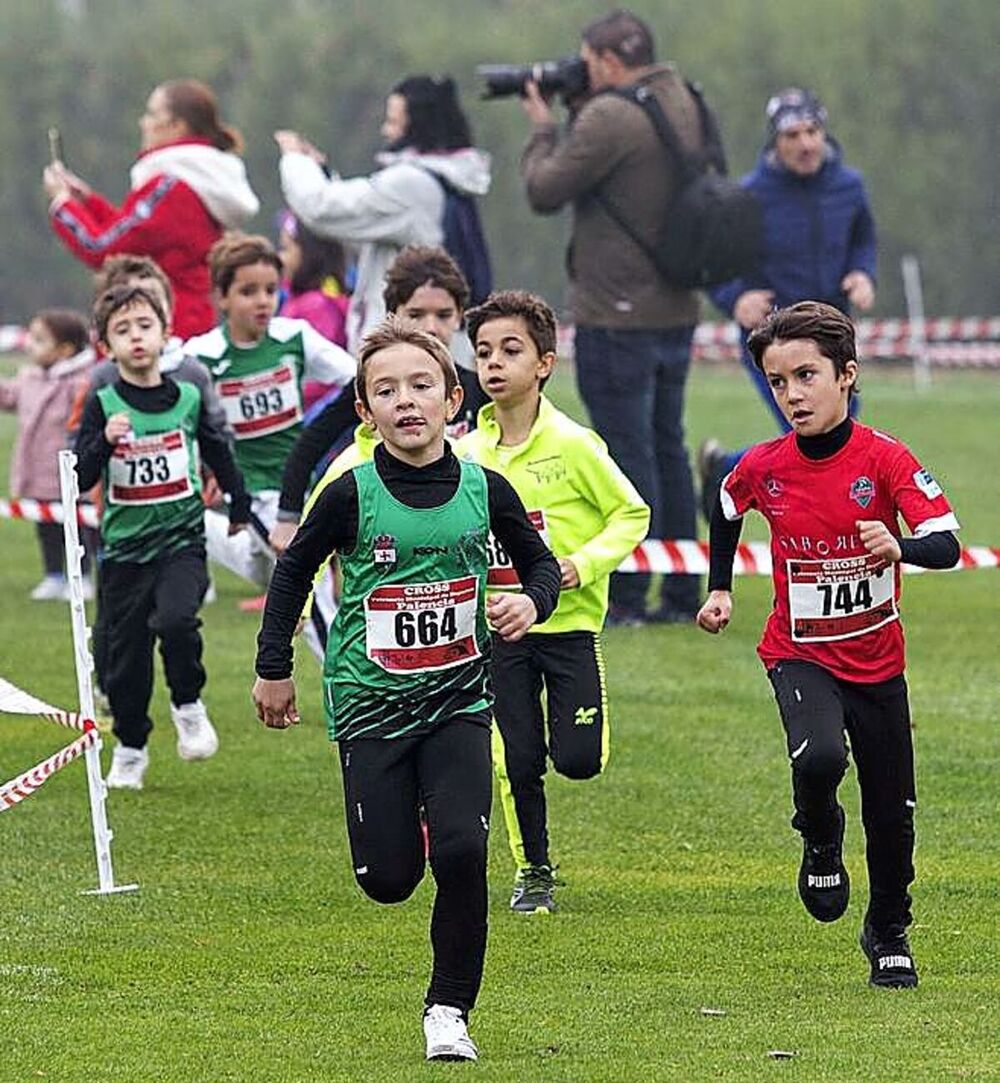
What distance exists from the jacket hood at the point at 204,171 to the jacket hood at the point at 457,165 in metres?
0.70

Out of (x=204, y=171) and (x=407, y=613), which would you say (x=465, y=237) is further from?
(x=407, y=613)

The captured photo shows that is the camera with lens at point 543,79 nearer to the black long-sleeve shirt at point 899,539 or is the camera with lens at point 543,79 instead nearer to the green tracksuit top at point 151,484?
the green tracksuit top at point 151,484

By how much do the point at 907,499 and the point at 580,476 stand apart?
1.47 m

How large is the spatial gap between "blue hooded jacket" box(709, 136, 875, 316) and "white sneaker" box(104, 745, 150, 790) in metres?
5.48

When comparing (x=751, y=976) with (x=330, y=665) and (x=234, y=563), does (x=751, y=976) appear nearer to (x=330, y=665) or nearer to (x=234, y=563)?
(x=330, y=665)

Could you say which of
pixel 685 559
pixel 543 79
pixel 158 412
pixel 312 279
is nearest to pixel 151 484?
pixel 158 412

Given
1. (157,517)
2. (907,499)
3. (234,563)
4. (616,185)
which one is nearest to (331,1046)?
(907,499)

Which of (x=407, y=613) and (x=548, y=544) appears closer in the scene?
(x=407, y=613)

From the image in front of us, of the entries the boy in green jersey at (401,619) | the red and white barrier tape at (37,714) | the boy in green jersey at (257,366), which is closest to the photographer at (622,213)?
the boy in green jersey at (257,366)

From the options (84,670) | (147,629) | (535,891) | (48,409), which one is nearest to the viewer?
(535,891)

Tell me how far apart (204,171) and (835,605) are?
668 centimetres

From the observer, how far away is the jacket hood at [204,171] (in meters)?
13.0

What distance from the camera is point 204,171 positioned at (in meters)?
13.0

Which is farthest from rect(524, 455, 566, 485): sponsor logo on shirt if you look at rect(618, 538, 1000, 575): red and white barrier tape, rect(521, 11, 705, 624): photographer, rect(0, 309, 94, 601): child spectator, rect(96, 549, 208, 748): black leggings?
rect(0, 309, 94, 601): child spectator
